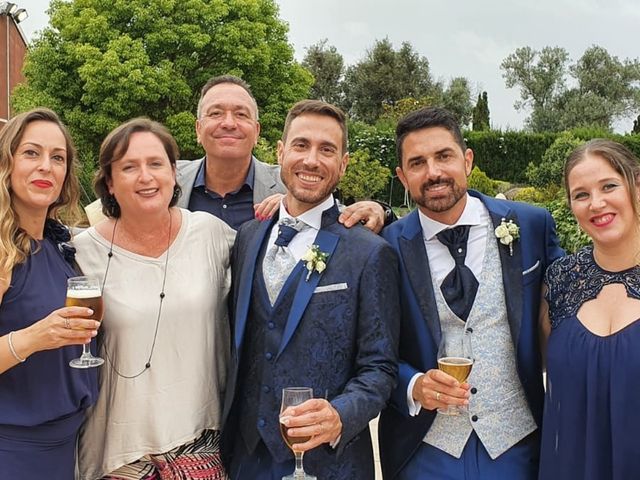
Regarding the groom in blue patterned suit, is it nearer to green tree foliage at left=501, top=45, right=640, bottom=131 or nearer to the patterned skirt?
the patterned skirt

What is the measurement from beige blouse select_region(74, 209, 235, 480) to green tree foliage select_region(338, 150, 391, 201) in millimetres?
20307

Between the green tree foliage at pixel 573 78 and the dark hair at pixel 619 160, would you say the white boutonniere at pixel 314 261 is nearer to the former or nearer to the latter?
the dark hair at pixel 619 160

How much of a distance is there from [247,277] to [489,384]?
1.20 metres

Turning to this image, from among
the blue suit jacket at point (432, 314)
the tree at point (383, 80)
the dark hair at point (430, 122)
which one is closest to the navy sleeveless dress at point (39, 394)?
the blue suit jacket at point (432, 314)

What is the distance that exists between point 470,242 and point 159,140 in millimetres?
1588

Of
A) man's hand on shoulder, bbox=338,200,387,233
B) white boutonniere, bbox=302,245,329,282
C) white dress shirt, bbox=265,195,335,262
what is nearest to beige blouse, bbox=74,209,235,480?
white dress shirt, bbox=265,195,335,262

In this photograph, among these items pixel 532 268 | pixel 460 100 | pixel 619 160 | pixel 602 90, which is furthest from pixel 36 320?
pixel 602 90

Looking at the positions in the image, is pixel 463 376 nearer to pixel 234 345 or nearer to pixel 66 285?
pixel 234 345

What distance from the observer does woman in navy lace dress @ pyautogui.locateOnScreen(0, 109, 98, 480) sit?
2.64 m

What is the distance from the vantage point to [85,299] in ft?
8.71

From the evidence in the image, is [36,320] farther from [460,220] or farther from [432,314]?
[460,220]

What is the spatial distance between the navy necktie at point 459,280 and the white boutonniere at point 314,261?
0.61 m

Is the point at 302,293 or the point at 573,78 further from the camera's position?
the point at 573,78

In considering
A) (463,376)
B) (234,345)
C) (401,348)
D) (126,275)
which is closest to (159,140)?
(126,275)
